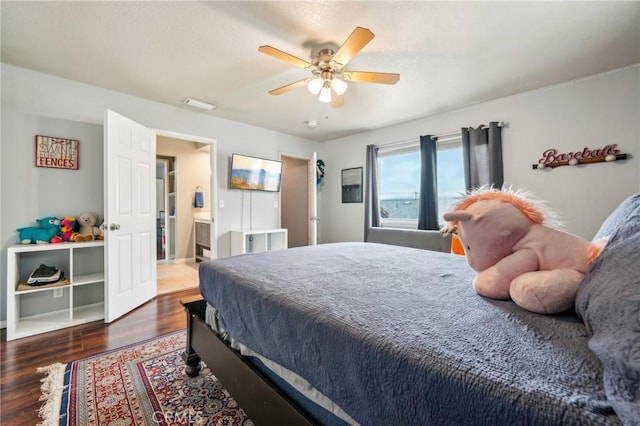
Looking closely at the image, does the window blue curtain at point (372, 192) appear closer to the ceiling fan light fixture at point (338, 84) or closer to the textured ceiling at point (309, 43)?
the textured ceiling at point (309, 43)

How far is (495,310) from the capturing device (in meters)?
0.89

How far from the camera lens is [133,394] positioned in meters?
1.56

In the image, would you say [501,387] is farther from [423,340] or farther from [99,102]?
[99,102]

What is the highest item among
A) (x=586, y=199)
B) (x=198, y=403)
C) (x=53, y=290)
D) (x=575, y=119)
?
(x=575, y=119)

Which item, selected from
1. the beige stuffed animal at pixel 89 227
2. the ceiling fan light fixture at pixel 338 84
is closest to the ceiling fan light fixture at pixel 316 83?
the ceiling fan light fixture at pixel 338 84

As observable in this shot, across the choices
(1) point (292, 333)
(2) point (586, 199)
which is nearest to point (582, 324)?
(1) point (292, 333)

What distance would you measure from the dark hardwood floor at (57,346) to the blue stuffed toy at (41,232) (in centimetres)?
82

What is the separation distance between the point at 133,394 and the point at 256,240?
274 centimetres

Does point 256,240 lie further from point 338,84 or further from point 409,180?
point 338,84

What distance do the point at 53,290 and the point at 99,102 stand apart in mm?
2004

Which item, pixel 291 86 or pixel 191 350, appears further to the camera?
pixel 291 86

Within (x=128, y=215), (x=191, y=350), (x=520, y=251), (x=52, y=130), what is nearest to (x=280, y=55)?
(x=520, y=251)

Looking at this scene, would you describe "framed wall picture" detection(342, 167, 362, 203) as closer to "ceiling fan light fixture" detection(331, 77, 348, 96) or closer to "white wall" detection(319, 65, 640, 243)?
"white wall" detection(319, 65, 640, 243)

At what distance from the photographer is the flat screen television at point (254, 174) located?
3.97 meters
